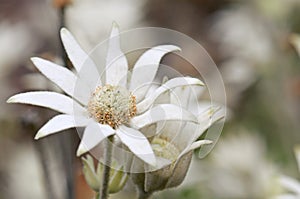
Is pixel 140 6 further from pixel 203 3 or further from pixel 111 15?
pixel 203 3

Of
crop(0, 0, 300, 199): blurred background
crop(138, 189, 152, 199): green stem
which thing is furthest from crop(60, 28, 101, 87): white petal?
crop(0, 0, 300, 199): blurred background

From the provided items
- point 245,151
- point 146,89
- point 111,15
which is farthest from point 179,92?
point 111,15

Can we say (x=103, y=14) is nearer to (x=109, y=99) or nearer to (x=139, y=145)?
(x=109, y=99)

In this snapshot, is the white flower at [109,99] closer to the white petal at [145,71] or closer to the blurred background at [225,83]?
the white petal at [145,71]

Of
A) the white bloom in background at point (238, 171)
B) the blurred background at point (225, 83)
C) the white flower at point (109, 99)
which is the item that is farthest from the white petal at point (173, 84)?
the white bloom in background at point (238, 171)

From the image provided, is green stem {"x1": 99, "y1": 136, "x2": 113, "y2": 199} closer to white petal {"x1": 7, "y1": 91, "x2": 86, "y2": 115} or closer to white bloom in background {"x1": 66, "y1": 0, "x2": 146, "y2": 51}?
white petal {"x1": 7, "y1": 91, "x2": 86, "y2": 115}

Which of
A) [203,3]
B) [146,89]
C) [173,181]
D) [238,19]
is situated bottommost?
[173,181]

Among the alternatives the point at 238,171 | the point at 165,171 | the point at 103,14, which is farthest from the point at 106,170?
the point at 103,14
